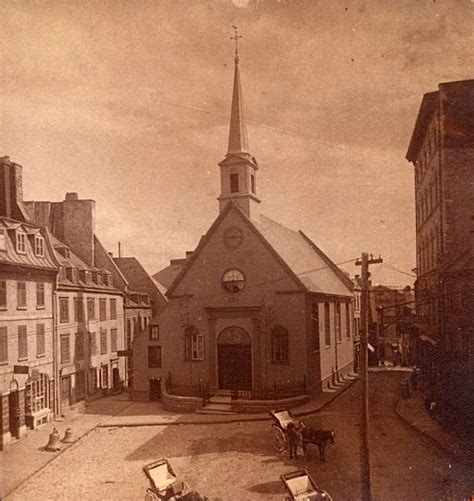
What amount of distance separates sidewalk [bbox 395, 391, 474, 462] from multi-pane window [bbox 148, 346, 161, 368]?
10.1 meters

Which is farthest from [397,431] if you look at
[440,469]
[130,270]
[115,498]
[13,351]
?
[130,270]

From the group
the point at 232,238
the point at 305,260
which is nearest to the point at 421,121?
the point at 232,238

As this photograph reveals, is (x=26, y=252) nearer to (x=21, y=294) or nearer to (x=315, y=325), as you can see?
(x=21, y=294)

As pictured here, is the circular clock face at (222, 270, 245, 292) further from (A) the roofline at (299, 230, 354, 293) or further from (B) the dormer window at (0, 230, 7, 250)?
(A) the roofline at (299, 230, 354, 293)

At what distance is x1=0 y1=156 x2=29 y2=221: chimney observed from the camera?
579 inches

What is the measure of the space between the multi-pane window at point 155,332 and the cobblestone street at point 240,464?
4.11 metres

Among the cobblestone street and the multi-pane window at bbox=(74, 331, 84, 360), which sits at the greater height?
the multi-pane window at bbox=(74, 331, 84, 360)

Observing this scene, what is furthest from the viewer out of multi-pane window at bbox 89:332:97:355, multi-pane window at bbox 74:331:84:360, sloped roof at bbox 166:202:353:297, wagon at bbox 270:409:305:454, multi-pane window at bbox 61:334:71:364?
multi-pane window at bbox 89:332:97:355

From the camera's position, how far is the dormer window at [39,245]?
17230 mm

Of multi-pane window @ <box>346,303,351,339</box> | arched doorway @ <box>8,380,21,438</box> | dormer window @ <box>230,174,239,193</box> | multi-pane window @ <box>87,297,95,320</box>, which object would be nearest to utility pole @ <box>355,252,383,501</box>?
dormer window @ <box>230,174,239,193</box>

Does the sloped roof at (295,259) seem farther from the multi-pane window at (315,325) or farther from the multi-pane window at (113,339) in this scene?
the multi-pane window at (113,339)

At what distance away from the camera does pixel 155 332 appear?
21.8 meters

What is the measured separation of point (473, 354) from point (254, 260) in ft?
29.6

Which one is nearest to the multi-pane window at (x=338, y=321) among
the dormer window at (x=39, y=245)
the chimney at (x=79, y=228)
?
the chimney at (x=79, y=228)
